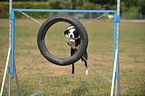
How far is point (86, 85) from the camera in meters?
5.45

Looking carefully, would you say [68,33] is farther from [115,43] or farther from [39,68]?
[39,68]

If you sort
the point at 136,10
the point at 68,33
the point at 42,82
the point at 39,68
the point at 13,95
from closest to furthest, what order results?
the point at 13,95, the point at 68,33, the point at 42,82, the point at 39,68, the point at 136,10

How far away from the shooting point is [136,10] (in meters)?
30.9

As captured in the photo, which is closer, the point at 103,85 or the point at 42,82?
the point at 103,85

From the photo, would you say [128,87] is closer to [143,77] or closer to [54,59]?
[143,77]

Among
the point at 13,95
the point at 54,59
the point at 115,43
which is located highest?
the point at 115,43

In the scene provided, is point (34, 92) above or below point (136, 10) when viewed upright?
below

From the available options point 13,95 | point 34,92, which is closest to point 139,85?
point 34,92

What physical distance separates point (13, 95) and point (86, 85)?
1.75 metres

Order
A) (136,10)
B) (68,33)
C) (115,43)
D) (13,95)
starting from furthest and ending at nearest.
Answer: (136,10)
(68,33)
(13,95)
(115,43)

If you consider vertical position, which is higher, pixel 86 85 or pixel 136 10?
pixel 136 10

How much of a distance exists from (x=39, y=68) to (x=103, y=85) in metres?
2.85

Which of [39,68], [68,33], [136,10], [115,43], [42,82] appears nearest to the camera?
[115,43]

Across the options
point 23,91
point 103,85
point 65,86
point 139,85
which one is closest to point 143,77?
point 139,85
